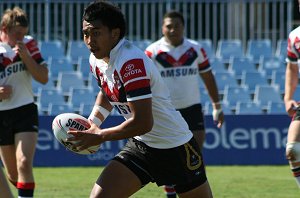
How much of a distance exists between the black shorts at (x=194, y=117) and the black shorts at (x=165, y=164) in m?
3.71

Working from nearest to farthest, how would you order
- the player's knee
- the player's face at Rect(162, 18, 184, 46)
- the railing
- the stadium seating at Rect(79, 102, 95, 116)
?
the player's knee
the player's face at Rect(162, 18, 184, 46)
the stadium seating at Rect(79, 102, 95, 116)
the railing

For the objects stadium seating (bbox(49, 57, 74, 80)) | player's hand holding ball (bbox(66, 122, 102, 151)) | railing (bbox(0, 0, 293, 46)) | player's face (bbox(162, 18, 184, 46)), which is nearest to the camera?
player's hand holding ball (bbox(66, 122, 102, 151))

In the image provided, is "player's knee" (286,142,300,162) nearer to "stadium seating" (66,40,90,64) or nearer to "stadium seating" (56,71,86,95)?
"stadium seating" (56,71,86,95)

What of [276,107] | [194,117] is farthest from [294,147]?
[276,107]

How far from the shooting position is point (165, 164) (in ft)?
20.3

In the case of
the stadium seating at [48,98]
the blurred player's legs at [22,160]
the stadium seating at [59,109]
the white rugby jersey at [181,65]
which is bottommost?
the stadium seating at [59,109]

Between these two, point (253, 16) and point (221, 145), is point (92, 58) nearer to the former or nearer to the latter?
point (221, 145)

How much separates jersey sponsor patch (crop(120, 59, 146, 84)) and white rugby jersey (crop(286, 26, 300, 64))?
250 centimetres

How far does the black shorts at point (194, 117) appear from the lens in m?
10.0

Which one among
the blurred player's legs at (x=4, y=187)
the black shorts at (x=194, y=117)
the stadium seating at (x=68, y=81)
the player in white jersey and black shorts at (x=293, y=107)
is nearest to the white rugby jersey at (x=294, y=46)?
the player in white jersey and black shorts at (x=293, y=107)

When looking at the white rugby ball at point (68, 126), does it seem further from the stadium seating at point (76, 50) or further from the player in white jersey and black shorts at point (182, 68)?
the stadium seating at point (76, 50)

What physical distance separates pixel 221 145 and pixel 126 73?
365 inches

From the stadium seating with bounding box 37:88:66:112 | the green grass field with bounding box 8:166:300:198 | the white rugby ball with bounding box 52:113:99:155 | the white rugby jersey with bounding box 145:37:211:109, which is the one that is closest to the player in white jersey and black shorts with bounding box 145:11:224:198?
the white rugby jersey with bounding box 145:37:211:109

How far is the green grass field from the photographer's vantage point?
10.9 m
